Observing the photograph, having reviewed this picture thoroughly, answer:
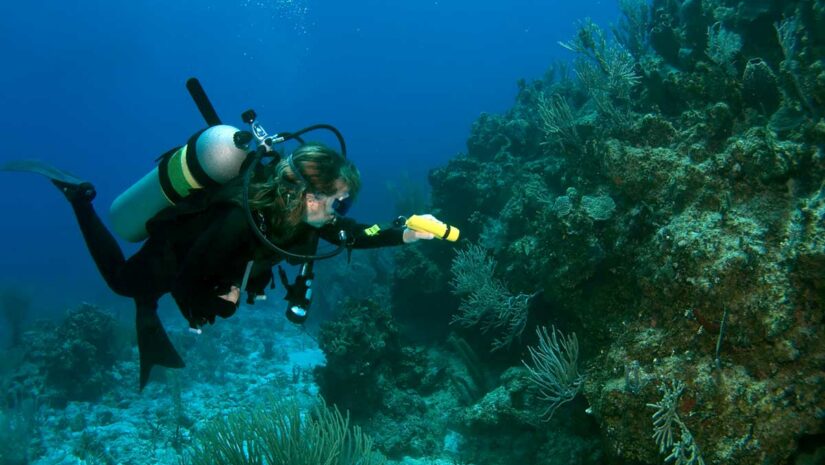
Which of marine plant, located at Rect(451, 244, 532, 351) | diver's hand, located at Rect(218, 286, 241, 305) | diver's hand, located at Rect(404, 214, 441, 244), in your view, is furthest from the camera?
marine plant, located at Rect(451, 244, 532, 351)

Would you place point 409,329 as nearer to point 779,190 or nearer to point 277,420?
point 277,420

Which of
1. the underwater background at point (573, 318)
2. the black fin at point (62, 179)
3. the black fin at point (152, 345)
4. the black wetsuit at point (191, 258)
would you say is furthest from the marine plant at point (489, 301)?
the black fin at point (62, 179)

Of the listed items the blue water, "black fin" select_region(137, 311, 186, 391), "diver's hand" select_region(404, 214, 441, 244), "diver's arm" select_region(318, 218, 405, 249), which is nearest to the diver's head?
"diver's arm" select_region(318, 218, 405, 249)

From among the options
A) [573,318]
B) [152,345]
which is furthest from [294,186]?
[573,318]

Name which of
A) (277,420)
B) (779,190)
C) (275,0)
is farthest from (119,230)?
(275,0)

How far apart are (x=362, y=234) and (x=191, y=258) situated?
1428 millimetres

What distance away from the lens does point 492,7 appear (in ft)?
345

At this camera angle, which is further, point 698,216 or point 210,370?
point 210,370

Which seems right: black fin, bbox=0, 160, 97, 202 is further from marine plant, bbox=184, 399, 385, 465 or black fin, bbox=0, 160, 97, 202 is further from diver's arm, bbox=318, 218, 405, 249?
marine plant, bbox=184, 399, 385, 465

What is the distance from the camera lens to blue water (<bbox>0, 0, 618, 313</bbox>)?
220 feet

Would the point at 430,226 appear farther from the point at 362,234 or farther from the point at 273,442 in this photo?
the point at 273,442

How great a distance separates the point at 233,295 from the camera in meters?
3.38

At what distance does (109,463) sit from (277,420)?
17.1ft

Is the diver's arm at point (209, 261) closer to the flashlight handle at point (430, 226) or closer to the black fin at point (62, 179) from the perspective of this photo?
the flashlight handle at point (430, 226)
